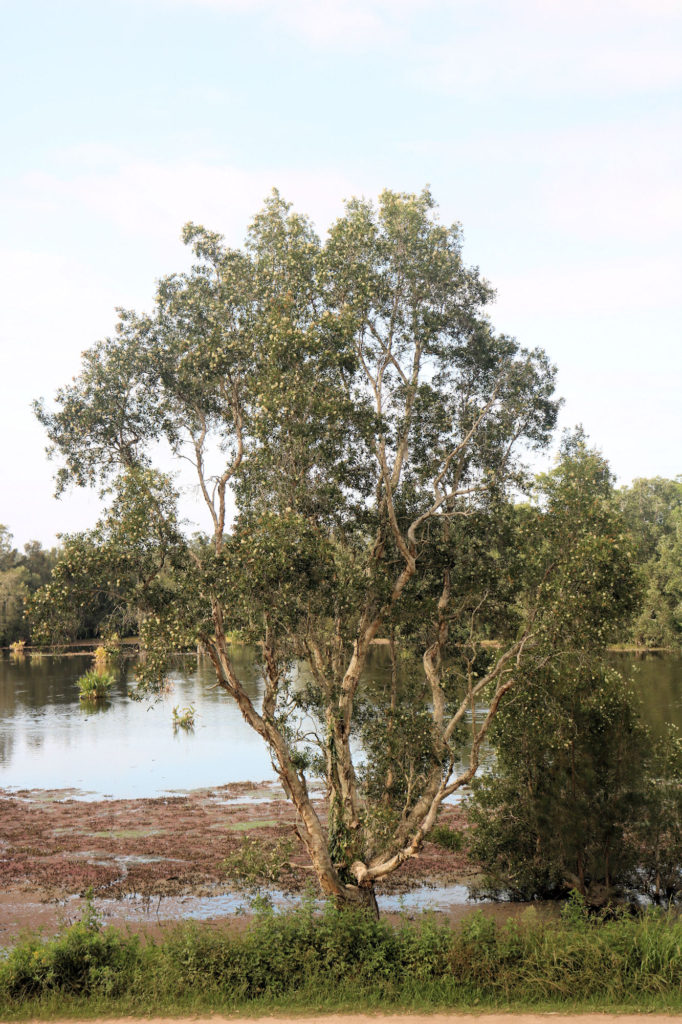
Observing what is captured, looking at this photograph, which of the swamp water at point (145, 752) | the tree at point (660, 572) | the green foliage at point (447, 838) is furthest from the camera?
the tree at point (660, 572)

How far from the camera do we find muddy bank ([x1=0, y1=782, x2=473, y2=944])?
1953 centimetres

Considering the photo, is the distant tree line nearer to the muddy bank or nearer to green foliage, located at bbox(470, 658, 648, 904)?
green foliage, located at bbox(470, 658, 648, 904)

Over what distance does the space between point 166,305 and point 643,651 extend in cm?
6737

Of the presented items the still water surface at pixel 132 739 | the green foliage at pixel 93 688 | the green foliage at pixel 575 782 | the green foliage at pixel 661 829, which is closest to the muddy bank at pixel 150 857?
the still water surface at pixel 132 739

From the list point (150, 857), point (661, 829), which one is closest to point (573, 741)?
point (661, 829)

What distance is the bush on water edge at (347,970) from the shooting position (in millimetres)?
11258

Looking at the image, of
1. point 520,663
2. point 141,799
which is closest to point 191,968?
point 520,663

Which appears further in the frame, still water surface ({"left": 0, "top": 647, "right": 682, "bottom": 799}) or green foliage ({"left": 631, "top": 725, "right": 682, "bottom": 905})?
still water surface ({"left": 0, "top": 647, "right": 682, "bottom": 799})

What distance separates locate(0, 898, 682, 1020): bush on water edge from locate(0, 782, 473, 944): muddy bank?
9.05 feet

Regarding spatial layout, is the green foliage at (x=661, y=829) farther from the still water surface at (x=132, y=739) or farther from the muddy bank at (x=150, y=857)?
the still water surface at (x=132, y=739)

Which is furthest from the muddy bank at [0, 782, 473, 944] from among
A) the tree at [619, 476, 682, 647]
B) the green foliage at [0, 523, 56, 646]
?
the green foliage at [0, 523, 56, 646]

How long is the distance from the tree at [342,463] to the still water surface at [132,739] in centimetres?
836

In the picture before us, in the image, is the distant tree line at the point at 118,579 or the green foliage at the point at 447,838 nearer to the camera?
the distant tree line at the point at 118,579

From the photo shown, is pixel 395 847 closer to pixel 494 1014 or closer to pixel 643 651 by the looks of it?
pixel 494 1014
